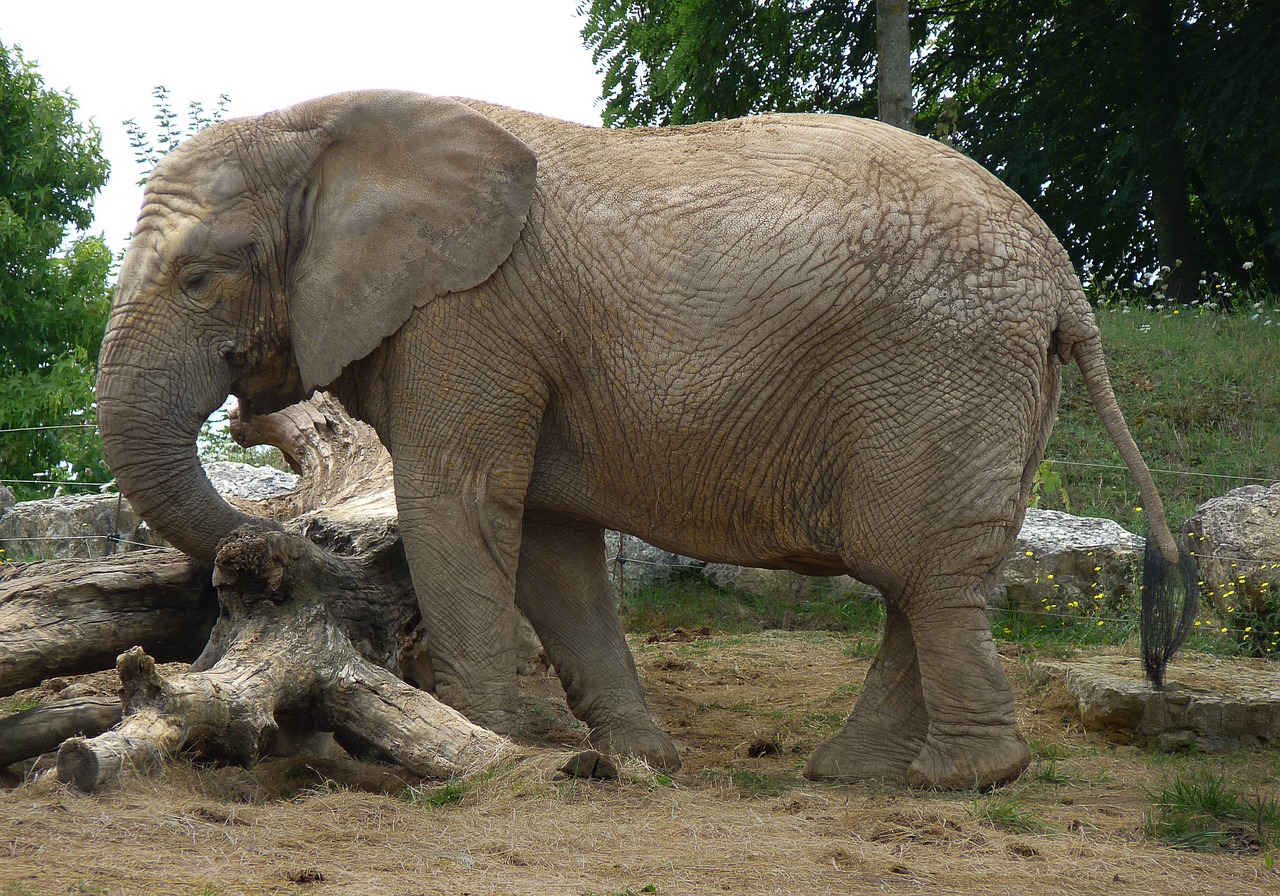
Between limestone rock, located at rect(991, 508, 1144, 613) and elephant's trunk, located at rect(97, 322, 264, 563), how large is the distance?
554 centimetres

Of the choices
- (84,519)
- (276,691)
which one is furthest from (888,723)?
(84,519)

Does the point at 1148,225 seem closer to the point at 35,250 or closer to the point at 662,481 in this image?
the point at 662,481

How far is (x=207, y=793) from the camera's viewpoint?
15.6 feet

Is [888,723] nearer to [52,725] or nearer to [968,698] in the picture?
[968,698]

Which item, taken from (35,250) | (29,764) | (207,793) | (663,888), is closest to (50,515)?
(29,764)

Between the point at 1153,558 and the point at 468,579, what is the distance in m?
3.00

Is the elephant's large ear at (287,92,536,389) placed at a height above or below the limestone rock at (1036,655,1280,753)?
above

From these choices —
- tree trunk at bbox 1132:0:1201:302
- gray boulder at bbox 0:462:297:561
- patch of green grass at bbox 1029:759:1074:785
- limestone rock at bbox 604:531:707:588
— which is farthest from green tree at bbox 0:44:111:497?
patch of green grass at bbox 1029:759:1074:785

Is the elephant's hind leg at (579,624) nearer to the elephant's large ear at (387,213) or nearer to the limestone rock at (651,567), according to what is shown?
the elephant's large ear at (387,213)

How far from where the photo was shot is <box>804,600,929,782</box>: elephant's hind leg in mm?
5953

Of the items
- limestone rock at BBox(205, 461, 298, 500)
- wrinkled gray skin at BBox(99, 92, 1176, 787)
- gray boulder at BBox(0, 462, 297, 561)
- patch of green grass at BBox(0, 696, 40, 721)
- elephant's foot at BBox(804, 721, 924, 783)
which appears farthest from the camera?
limestone rock at BBox(205, 461, 298, 500)

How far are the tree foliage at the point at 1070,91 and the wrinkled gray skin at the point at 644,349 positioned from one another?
30.1 ft

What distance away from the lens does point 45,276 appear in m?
20.8

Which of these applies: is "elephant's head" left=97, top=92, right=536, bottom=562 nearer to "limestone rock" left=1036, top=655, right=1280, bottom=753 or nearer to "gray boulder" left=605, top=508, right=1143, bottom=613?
"gray boulder" left=605, top=508, right=1143, bottom=613
